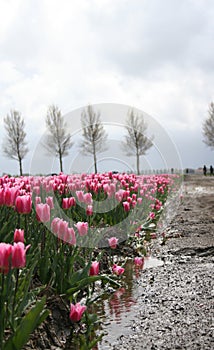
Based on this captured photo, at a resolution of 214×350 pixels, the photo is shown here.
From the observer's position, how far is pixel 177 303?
3.30 m

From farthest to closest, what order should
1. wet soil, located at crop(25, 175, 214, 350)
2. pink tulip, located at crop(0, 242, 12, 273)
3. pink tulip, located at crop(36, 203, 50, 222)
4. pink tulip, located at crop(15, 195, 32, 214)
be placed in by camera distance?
pink tulip, located at crop(36, 203, 50, 222), pink tulip, located at crop(15, 195, 32, 214), wet soil, located at crop(25, 175, 214, 350), pink tulip, located at crop(0, 242, 12, 273)

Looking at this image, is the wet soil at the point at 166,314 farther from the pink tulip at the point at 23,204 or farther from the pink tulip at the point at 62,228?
the pink tulip at the point at 23,204

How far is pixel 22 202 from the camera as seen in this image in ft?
9.03

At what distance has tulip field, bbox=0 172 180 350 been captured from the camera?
6.53ft


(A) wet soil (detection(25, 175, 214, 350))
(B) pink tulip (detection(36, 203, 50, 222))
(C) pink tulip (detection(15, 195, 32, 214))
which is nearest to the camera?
(A) wet soil (detection(25, 175, 214, 350))

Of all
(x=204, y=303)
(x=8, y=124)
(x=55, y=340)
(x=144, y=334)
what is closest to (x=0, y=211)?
(x=55, y=340)

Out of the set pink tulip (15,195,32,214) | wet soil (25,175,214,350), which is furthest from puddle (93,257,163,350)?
pink tulip (15,195,32,214)

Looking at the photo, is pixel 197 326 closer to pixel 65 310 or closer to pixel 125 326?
pixel 125 326

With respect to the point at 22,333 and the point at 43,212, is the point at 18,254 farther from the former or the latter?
the point at 43,212

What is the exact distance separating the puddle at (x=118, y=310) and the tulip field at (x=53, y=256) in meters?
0.09

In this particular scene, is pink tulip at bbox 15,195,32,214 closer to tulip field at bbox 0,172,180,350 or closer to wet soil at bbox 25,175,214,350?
tulip field at bbox 0,172,180,350

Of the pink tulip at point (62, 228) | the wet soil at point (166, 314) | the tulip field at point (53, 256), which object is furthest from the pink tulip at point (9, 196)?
the wet soil at point (166, 314)

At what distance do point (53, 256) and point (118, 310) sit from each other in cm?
66

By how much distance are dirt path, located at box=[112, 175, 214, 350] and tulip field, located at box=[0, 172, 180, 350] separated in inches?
12.2
